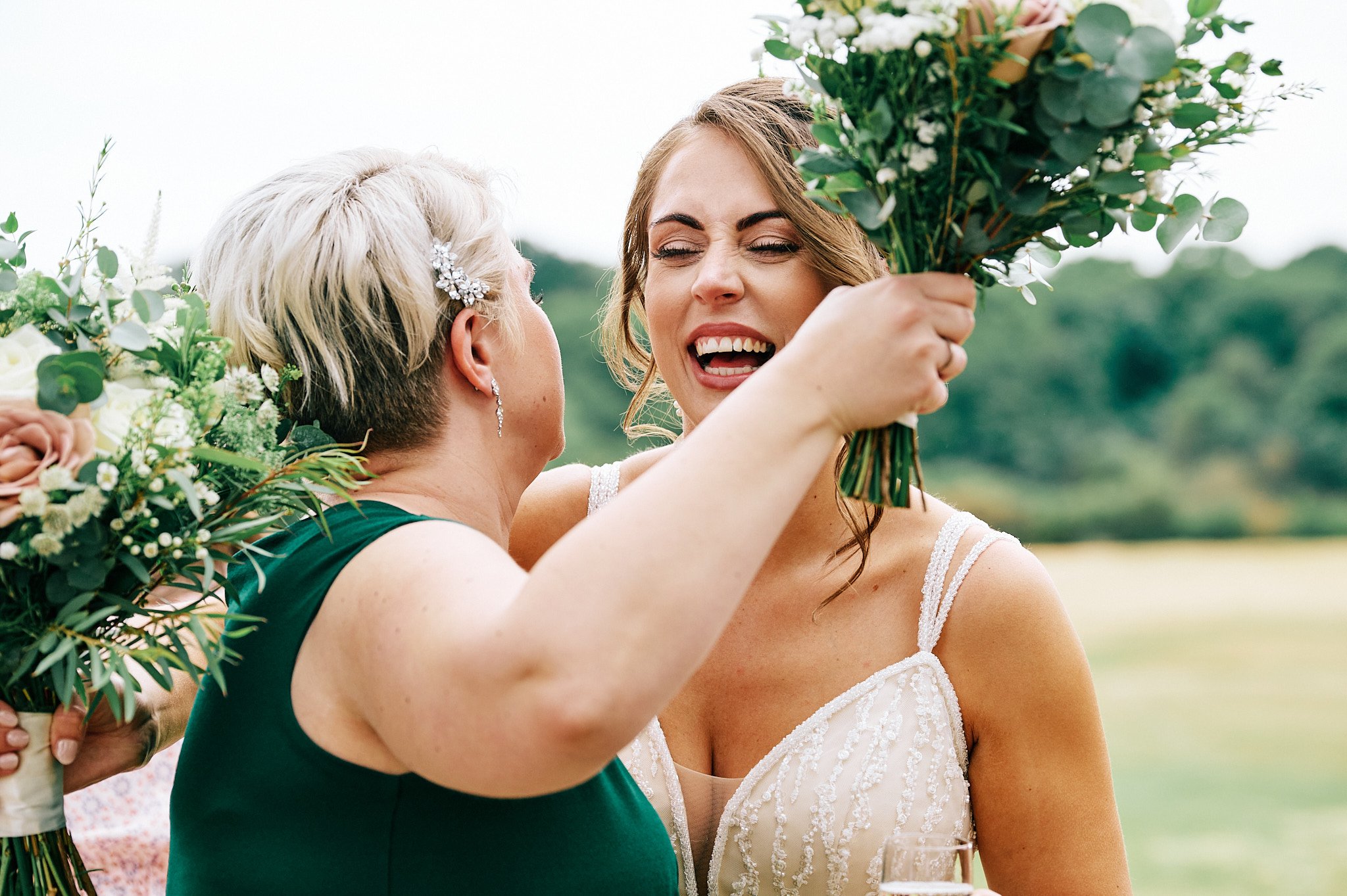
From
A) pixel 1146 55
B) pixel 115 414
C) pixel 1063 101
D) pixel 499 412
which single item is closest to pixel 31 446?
pixel 115 414

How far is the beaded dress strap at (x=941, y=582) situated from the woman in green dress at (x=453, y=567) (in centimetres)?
114

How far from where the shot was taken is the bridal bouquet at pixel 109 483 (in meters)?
1.95

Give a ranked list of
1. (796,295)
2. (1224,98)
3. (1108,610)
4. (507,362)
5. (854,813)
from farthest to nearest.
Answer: (1108,610)
(796,295)
(854,813)
(507,362)
(1224,98)

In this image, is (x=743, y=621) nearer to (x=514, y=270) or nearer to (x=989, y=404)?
(x=514, y=270)

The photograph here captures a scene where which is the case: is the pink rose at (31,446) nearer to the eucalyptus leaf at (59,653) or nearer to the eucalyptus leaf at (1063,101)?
the eucalyptus leaf at (59,653)

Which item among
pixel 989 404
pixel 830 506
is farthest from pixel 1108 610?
pixel 830 506

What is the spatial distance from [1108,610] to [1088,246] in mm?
38348

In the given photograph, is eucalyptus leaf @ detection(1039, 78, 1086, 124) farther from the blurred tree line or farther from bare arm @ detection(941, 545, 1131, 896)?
the blurred tree line

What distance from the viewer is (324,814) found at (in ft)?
6.51

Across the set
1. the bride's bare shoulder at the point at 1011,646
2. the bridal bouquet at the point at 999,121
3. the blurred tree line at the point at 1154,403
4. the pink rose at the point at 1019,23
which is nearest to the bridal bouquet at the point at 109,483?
the bridal bouquet at the point at 999,121

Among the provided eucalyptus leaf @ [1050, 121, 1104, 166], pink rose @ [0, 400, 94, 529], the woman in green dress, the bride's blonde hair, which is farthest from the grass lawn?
pink rose @ [0, 400, 94, 529]

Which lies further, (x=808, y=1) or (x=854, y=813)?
(x=854, y=813)

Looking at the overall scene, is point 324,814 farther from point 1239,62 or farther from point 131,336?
point 1239,62

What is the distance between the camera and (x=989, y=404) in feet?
132
